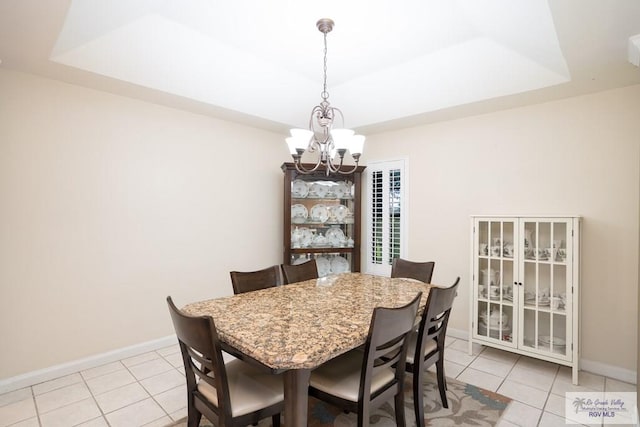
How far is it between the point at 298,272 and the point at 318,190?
1.50 metres

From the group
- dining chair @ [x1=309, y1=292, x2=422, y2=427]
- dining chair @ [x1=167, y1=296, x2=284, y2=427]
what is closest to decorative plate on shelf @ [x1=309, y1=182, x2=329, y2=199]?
dining chair @ [x1=309, y1=292, x2=422, y2=427]

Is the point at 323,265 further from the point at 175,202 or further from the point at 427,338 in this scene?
the point at 427,338

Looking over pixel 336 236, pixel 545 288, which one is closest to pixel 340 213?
pixel 336 236

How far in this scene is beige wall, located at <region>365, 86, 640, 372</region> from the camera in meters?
2.58

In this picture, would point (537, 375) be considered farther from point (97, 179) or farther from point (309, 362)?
point (97, 179)

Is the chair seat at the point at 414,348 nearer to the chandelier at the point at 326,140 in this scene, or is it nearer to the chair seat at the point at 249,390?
the chair seat at the point at 249,390

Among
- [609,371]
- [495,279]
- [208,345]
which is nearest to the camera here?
[208,345]

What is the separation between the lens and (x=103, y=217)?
2820mm

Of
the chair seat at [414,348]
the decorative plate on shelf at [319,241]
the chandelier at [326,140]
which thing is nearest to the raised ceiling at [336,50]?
the chandelier at [326,140]

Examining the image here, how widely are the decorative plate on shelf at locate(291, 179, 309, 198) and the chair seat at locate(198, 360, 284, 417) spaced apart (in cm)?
247

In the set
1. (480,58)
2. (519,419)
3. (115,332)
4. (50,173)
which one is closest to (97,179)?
(50,173)

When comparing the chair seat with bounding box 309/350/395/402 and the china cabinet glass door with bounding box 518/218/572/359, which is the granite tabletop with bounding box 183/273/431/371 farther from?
the china cabinet glass door with bounding box 518/218/572/359

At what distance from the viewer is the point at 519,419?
2.08m

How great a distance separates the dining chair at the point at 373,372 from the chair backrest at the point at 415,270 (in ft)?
4.04
